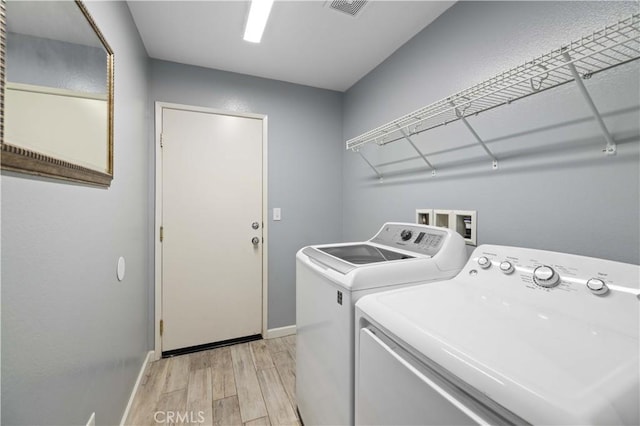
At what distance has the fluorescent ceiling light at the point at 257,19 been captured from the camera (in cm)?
151

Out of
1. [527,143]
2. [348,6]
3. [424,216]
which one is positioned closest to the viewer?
[527,143]

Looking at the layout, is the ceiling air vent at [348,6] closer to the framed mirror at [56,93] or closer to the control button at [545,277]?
the framed mirror at [56,93]

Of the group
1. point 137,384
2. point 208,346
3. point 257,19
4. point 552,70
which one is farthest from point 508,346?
point 208,346

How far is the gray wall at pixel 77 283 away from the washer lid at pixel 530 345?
97 centimetres

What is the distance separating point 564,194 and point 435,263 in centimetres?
59

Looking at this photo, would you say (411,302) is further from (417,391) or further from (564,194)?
(564,194)

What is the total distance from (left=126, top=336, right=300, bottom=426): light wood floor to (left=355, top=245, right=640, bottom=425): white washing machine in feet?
3.35

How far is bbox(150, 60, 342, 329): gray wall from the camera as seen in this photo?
2.41m

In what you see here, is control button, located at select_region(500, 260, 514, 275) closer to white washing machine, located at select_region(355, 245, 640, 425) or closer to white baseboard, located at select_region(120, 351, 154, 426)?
white washing machine, located at select_region(355, 245, 640, 425)

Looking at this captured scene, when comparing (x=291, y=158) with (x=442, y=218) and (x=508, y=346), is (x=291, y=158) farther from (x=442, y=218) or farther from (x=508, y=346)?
(x=508, y=346)

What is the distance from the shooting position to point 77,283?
98 centimetres

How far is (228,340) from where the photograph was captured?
2.43 meters

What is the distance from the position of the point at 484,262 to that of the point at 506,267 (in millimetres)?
88

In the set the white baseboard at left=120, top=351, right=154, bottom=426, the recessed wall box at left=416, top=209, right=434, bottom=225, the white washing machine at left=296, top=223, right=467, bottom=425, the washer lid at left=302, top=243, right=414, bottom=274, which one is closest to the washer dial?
the white washing machine at left=296, top=223, right=467, bottom=425
